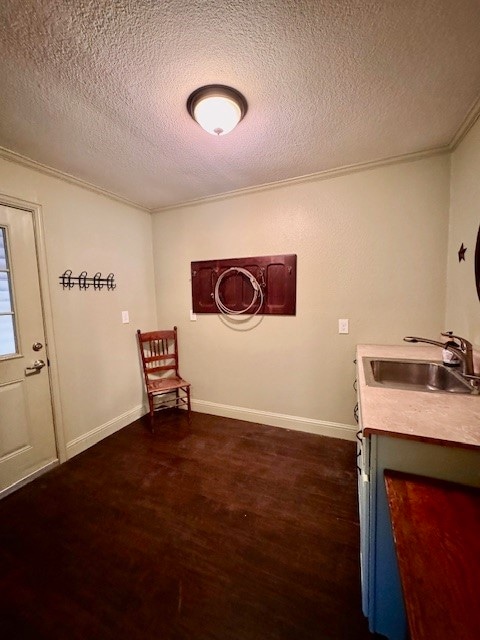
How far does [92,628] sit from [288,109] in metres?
2.67

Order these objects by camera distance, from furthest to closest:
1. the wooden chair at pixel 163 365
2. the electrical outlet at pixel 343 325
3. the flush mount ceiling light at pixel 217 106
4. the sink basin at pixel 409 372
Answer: the wooden chair at pixel 163 365 → the electrical outlet at pixel 343 325 → the sink basin at pixel 409 372 → the flush mount ceiling light at pixel 217 106

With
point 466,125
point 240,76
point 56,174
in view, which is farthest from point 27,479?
point 466,125

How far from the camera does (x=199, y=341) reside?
9.75ft

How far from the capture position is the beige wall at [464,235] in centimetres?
155

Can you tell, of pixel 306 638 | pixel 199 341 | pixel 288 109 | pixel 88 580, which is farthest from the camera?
pixel 199 341

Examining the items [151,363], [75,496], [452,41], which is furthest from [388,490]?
[151,363]

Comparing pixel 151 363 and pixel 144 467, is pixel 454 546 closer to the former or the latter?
pixel 144 467

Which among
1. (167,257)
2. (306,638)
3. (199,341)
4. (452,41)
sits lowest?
(306,638)

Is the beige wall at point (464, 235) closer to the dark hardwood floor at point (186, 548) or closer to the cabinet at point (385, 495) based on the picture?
the cabinet at point (385, 495)

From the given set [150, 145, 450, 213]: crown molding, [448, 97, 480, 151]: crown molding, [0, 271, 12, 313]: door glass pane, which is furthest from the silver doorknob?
[448, 97, 480, 151]: crown molding

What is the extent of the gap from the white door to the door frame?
3 cm

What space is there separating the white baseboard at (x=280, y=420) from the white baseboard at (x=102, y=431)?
2.15 ft

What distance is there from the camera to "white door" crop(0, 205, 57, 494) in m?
1.82

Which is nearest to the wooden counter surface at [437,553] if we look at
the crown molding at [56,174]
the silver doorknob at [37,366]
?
the silver doorknob at [37,366]
